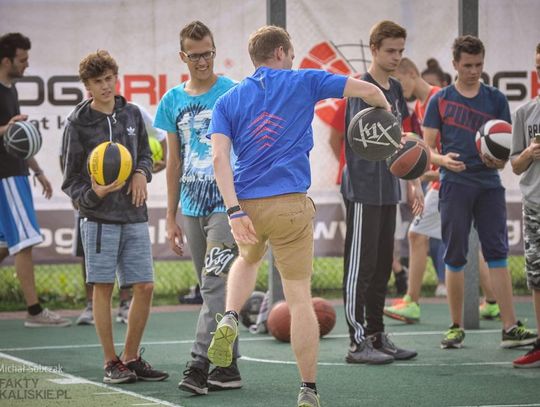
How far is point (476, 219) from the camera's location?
956 cm

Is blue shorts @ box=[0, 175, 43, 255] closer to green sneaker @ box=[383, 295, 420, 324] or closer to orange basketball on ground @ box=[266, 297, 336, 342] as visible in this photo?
orange basketball on ground @ box=[266, 297, 336, 342]

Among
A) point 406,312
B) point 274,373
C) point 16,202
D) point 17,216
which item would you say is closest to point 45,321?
point 17,216

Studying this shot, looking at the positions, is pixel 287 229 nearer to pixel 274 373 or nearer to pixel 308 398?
pixel 308 398

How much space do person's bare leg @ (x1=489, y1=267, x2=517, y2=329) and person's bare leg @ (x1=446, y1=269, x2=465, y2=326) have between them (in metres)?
0.29

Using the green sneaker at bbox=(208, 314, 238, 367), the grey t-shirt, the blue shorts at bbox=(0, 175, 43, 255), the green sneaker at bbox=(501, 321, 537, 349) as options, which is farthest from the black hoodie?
the blue shorts at bbox=(0, 175, 43, 255)

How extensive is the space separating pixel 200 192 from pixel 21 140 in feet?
12.0

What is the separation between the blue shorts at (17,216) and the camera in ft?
37.0

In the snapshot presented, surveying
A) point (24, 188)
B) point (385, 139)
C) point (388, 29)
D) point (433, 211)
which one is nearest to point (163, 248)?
point (24, 188)

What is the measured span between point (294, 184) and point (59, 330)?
4.97 metres

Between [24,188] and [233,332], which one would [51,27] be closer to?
[24,188]

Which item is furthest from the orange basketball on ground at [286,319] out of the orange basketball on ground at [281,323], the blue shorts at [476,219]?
the blue shorts at [476,219]

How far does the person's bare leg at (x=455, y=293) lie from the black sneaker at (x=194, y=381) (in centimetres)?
283

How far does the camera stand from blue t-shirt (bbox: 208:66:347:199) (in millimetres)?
6688

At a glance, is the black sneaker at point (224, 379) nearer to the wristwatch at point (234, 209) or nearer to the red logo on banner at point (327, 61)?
the wristwatch at point (234, 209)
